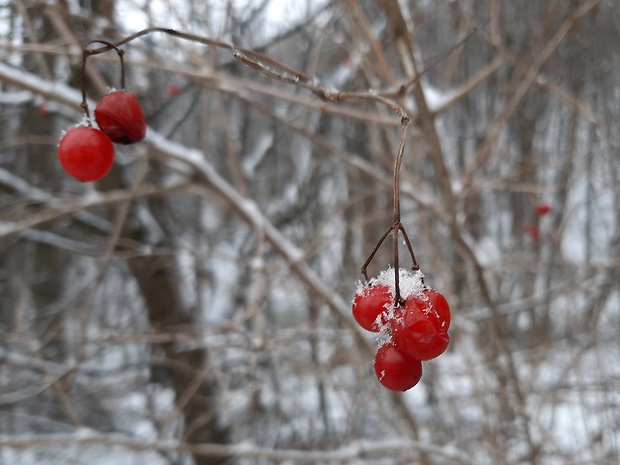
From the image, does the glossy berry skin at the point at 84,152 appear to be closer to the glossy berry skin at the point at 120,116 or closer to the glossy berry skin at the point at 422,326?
the glossy berry skin at the point at 120,116

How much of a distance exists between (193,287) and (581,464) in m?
3.85

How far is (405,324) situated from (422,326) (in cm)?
2

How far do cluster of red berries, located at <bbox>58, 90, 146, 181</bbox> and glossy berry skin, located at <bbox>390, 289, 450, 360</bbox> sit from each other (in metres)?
0.50

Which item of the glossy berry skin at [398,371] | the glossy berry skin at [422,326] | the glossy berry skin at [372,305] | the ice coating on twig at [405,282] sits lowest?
the glossy berry skin at [398,371]

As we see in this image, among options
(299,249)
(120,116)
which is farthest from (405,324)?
(299,249)

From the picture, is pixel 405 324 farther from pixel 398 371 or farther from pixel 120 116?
pixel 120 116

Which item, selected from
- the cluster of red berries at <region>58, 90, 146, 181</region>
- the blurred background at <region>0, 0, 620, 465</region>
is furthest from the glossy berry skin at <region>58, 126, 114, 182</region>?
the blurred background at <region>0, 0, 620, 465</region>

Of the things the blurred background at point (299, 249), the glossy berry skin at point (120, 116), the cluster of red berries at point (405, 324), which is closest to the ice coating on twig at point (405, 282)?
the cluster of red berries at point (405, 324)

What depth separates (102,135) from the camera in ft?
2.53

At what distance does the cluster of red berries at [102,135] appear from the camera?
726mm

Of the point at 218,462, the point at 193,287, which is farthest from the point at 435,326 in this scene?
the point at 193,287

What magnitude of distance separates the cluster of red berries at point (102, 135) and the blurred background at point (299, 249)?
79 cm

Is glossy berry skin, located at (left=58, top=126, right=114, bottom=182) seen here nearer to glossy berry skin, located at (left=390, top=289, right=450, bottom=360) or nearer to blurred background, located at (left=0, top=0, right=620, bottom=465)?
glossy berry skin, located at (left=390, top=289, right=450, bottom=360)

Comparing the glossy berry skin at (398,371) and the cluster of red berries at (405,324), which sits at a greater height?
the cluster of red berries at (405,324)
